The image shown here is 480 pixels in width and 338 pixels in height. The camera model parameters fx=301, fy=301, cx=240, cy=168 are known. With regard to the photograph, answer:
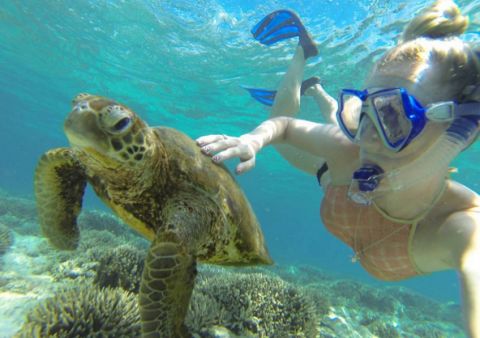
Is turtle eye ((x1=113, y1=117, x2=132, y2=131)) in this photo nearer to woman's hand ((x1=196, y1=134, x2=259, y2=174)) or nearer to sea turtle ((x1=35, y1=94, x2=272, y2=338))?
sea turtle ((x1=35, y1=94, x2=272, y2=338))

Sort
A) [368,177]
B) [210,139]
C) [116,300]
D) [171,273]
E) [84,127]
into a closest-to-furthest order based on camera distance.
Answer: [84,127] < [171,273] < [368,177] < [210,139] < [116,300]

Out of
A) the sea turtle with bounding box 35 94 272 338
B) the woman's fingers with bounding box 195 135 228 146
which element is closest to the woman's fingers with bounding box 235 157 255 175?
the woman's fingers with bounding box 195 135 228 146

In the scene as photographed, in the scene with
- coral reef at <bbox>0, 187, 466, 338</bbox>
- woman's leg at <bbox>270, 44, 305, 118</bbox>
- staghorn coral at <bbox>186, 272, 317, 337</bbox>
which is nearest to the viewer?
coral reef at <bbox>0, 187, 466, 338</bbox>

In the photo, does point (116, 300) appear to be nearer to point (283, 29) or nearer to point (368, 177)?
point (368, 177)

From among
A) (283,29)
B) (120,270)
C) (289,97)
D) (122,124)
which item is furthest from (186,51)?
(122,124)

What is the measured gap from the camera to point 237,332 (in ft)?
11.8

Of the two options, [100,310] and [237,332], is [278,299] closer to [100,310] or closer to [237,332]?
[237,332]

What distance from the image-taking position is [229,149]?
7.77 ft

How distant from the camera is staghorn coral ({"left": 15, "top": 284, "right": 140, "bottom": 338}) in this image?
2.64 metres

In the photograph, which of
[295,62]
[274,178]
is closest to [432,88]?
[295,62]

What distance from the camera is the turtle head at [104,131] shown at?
180cm

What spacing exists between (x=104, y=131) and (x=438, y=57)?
2.36 metres

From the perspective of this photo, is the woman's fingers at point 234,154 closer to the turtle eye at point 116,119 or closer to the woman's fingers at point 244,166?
the woman's fingers at point 244,166

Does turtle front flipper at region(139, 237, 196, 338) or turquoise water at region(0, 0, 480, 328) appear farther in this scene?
turquoise water at region(0, 0, 480, 328)
